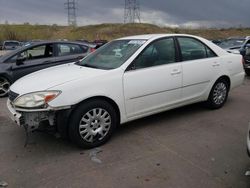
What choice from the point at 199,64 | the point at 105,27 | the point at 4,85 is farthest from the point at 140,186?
the point at 105,27

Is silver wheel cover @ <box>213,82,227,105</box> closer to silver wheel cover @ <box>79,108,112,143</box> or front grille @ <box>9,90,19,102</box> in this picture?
silver wheel cover @ <box>79,108,112,143</box>


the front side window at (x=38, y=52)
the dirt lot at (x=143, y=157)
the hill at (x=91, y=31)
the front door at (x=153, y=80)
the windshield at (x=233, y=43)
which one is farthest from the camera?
the hill at (x=91, y=31)

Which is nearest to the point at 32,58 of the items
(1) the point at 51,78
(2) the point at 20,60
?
(2) the point at 20,60

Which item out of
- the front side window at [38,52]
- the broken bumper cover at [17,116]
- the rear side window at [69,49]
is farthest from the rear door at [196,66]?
the front side window at [38,52]

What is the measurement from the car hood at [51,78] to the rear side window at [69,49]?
3.73 meters

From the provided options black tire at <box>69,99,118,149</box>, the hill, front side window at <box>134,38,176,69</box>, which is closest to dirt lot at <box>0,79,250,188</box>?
black tire at <box>69,99,118,149</box>

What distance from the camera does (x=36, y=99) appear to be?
3703 mm

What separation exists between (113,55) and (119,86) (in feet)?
2.68

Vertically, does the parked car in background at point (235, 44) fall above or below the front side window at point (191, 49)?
above

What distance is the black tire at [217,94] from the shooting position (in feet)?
18.4

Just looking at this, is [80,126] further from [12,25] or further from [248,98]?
[12,25]

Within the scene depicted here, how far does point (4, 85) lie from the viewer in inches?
298

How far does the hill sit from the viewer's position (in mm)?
52375

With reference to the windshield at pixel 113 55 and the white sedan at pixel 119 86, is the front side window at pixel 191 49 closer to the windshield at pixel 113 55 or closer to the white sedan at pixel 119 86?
the white sedan at pixel 119 86
